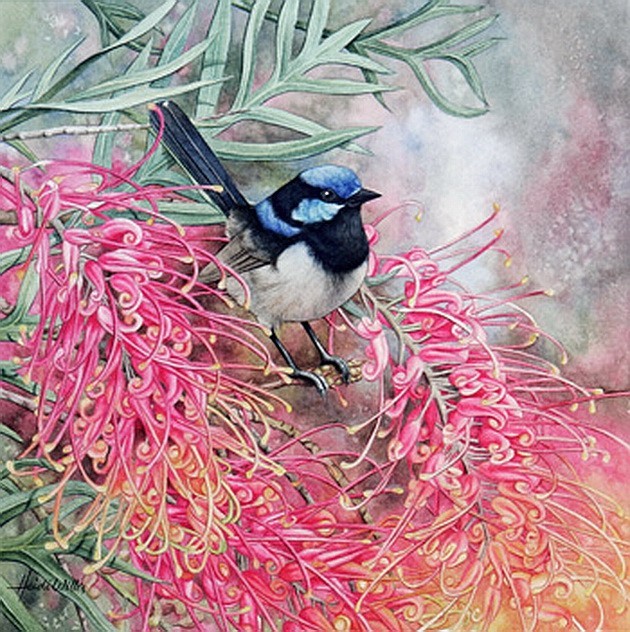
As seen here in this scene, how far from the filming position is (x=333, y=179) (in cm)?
99

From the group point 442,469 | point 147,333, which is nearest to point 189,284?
point 147,333

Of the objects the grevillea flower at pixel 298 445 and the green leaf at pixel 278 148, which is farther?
the green leaf at pixel 278 148

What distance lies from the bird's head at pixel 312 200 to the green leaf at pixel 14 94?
0.90ft

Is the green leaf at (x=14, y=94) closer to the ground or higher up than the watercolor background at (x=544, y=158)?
higher up

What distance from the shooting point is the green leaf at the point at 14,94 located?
978 millimetres

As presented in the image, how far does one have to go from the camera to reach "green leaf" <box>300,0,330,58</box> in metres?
1.00

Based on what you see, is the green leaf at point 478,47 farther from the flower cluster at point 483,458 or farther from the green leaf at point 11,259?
the green leaf at point 11,259

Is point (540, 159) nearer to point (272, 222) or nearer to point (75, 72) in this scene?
point (272, 222)

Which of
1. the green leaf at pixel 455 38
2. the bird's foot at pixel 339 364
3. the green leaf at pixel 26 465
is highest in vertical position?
the green leaf at pixel 455 38

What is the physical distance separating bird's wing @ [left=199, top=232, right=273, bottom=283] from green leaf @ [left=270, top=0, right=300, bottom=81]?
0.18 metres

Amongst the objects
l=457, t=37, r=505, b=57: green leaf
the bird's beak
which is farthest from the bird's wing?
l=457, t=37, r=505, b=57: green leaf

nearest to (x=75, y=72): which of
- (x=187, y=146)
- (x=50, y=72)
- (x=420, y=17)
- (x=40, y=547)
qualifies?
(x=50, y=72)

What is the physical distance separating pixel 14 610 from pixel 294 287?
45 centimetres
